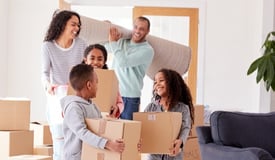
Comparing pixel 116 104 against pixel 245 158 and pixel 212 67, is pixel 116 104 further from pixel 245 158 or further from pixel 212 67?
pixel 212 67

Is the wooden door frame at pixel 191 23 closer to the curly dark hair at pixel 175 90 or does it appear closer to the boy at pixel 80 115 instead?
→ the curly dark hair at pixel 175 90

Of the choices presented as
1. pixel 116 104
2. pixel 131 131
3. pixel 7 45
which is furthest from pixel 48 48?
pixel 7 45

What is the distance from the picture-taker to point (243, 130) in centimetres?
365

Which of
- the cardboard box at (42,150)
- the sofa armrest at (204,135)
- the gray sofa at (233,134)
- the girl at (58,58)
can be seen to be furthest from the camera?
the cardboard box at (42,150)

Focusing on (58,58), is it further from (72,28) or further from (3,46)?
(3,46)

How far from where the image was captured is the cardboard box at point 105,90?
3.16 m

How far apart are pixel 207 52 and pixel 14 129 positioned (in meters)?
2.88

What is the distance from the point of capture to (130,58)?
3.78 m

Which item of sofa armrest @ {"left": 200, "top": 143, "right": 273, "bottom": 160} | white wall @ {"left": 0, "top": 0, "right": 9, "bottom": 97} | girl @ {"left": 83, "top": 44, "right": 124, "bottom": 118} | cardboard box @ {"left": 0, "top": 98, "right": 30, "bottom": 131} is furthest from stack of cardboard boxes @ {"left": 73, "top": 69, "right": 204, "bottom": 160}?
white wall @ {"left": 0, "top": 0, "right": 9, "bottom": 97}

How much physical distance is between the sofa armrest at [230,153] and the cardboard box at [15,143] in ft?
4.43

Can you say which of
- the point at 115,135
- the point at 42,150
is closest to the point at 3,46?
the point at 42,150

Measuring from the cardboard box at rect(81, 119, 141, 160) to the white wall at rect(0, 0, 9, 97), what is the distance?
3369mm

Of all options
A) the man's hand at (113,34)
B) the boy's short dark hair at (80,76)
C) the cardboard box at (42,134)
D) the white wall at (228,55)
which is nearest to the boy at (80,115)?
the boy's short dark hair at (80,76)

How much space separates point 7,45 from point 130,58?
258 cm
